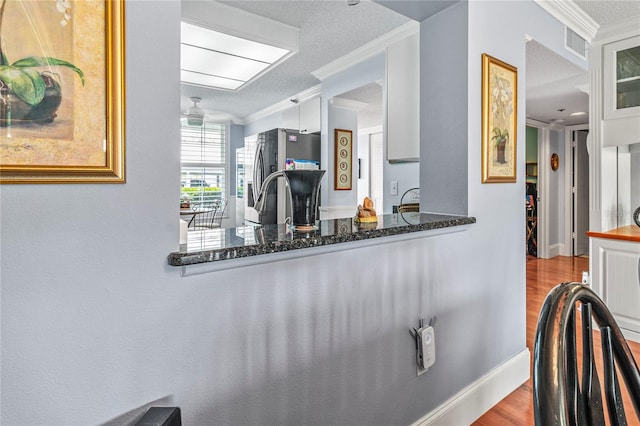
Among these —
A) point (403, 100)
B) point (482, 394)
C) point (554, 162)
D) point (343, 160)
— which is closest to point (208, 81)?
point (343, 160)

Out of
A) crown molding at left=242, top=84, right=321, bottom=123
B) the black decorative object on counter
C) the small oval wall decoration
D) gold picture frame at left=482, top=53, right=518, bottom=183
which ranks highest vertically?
crown molding at left=242, top=84, right=321, bottom=123

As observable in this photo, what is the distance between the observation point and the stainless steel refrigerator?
12.8ft

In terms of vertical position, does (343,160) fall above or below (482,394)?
above

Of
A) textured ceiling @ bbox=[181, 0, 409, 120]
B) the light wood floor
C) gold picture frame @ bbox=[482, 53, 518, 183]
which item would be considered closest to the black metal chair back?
the light wood floor

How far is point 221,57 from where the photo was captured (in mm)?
2842

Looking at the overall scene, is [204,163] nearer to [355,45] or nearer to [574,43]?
[355,45]

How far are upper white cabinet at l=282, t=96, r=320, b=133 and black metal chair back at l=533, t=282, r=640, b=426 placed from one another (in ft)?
12.1

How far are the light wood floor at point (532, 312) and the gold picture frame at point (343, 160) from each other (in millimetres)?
2182

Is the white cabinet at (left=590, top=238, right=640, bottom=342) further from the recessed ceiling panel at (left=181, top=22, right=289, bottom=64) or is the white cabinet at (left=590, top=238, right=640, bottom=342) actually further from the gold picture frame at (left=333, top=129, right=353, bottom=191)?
the recessed ceiling panel at (left=181, top=22, right=289, bottom=64)

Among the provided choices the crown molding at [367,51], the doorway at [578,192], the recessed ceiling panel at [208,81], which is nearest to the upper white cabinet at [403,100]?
the crown molding at [367,51]

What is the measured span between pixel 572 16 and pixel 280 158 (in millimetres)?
2783

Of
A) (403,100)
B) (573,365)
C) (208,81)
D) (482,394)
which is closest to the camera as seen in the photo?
(573,365)

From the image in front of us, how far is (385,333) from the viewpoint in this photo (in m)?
1.47

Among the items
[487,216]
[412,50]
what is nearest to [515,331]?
[487,216]
